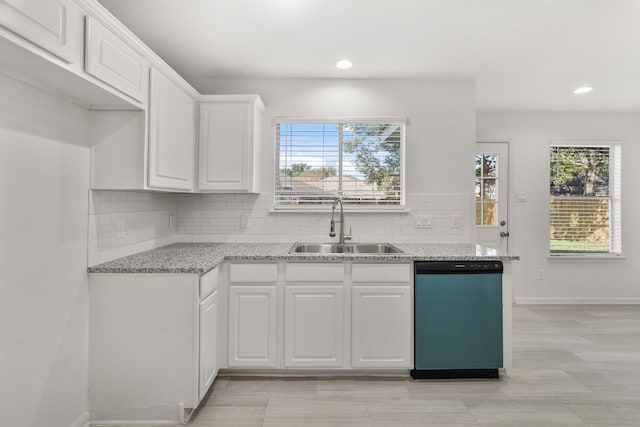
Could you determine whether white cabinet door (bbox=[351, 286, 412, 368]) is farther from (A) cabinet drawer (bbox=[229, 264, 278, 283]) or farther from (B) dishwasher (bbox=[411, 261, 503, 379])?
(A) cabinet drawer (bbox=[229, 264, 278, 283])

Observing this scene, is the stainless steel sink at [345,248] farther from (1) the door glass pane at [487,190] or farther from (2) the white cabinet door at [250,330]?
(1) the door glass pane at [487,190]

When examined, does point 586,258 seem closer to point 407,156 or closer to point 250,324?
point 407,156

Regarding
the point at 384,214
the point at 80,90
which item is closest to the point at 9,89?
the point at 80,90

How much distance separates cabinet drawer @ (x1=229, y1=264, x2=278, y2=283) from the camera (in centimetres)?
261

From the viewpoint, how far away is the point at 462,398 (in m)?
2.38

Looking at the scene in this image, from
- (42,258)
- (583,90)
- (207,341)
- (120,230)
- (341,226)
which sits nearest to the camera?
(42,258)

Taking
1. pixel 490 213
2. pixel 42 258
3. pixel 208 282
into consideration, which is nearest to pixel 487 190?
pixel 490 213

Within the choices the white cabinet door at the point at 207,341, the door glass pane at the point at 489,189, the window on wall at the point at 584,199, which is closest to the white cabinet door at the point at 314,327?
the white cabinet door at the point at 207,341

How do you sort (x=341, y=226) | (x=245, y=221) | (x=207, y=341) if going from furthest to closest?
(x=245, y=221) → (x=341, y=226) → (x=207, y=341)

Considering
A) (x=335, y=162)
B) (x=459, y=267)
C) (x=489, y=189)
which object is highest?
(x=335, y=162)

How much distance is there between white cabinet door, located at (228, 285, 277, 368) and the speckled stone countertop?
0.97 feet

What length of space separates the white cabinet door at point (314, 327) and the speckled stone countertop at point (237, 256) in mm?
248

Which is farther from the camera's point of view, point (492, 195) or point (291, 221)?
point (492, 195)

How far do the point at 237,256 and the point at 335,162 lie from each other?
4.39 feet
